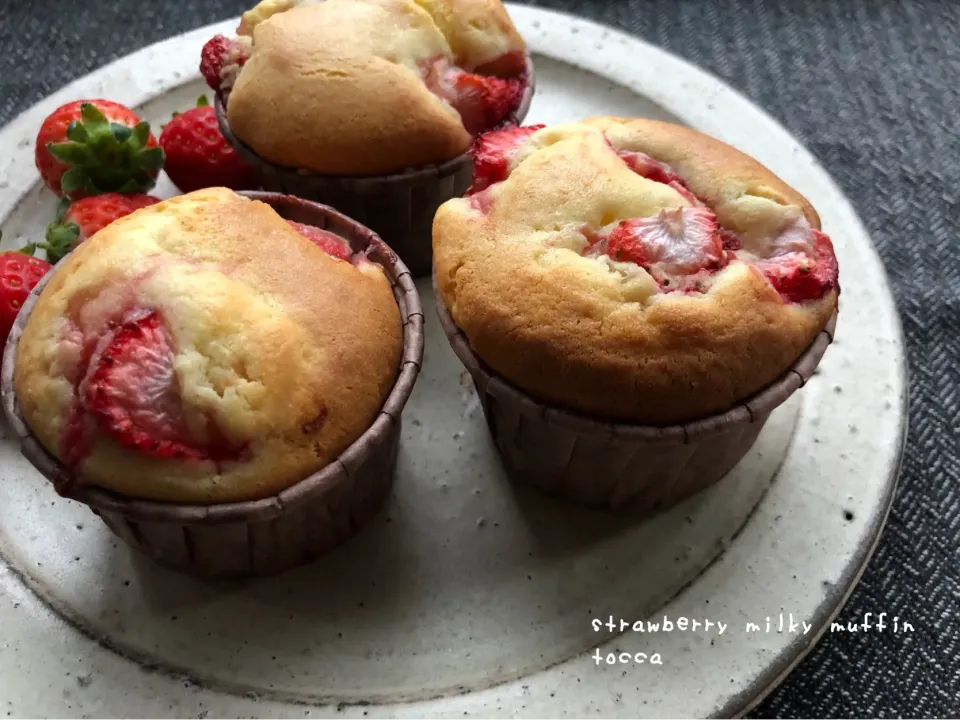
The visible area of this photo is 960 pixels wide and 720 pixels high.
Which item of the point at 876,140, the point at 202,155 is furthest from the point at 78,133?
the point at 876,140

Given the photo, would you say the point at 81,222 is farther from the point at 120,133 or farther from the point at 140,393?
the point at 140,393

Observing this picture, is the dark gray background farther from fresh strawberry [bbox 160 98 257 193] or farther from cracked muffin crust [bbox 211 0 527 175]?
cracked muffin crust [bbox 211 0 527 175]

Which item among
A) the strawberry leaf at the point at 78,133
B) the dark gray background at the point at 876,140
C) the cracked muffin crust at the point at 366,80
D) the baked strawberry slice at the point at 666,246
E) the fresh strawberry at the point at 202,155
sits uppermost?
the cracked muffin crust at the point at 366,80

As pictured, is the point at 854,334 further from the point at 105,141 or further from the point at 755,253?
the point at 105,141

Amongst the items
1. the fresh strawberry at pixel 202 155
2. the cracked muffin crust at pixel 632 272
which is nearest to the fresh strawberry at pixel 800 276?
the cracked muffin crust at pixel 632 272

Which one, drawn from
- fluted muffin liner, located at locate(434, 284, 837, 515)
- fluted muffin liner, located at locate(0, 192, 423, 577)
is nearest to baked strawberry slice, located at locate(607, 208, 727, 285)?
fluted muffin liner, located at locate(434, 284, 837, 515)

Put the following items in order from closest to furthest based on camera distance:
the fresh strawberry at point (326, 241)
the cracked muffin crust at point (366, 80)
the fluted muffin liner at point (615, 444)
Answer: the fluted muffin liner at point (615, 444)
the fresh strawberry at point (326, 241)
the cracked muffin crust at point (366, 80)

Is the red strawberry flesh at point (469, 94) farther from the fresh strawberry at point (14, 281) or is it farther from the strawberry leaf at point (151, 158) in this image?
the fresh strawberry at point (14, 281)

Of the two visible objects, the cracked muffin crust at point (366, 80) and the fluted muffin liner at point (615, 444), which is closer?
the fluted muffin liner at point (615, 444)
